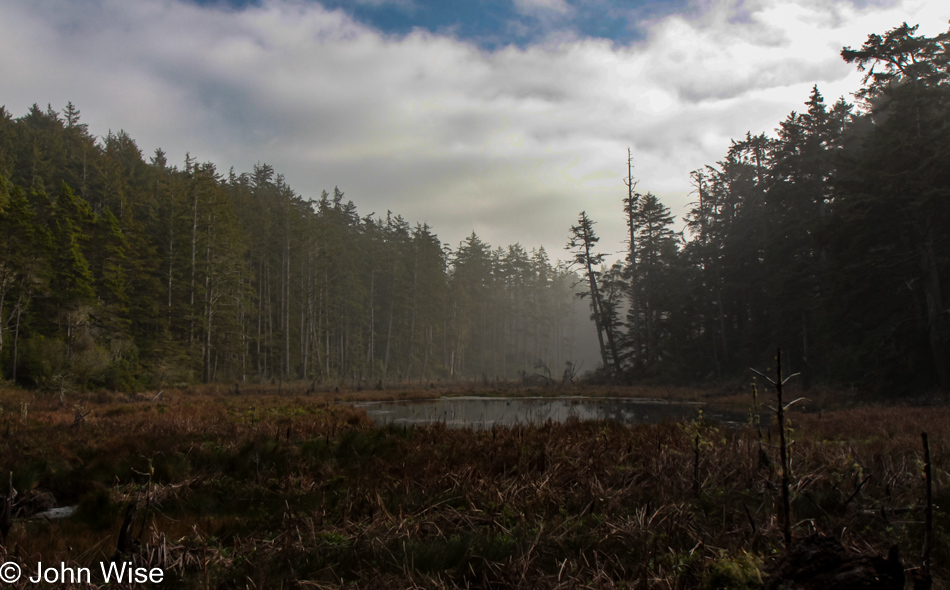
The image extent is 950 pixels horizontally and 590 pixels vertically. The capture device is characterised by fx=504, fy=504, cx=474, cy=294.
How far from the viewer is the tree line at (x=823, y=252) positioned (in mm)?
18469

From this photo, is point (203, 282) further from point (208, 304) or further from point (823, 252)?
point (823, 252)

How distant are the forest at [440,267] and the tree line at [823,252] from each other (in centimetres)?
11

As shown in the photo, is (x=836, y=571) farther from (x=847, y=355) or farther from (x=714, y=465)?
(x=847, y=355)

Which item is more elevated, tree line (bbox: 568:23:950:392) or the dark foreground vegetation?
tree line (bbox: 568:23:950:392)

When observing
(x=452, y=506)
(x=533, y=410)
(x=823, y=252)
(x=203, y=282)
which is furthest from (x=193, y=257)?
(x=823, y=252)

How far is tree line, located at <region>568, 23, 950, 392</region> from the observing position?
60.6ft

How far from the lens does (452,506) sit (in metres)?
5.12

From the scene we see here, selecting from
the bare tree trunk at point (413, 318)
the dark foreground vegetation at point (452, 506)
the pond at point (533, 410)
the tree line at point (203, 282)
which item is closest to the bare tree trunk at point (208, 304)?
the tree line at point (203, 282)

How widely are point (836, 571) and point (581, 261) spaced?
129ft

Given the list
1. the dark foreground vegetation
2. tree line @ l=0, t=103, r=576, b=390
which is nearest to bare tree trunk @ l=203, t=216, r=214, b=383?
tree line @ l=0, t=103, r=576, b=390

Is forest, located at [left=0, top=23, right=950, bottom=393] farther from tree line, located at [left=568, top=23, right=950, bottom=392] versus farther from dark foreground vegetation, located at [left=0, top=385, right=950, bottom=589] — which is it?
dark foreground vegetation, located at [left=0, top=385, right=950, bottom=589]

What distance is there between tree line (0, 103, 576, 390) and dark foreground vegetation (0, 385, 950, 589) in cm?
1496

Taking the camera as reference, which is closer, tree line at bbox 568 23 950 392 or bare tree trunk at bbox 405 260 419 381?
tree line at bbox 568 23 950 392

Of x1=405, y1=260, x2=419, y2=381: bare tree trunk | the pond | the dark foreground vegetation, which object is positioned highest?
x1=405, y1=260, x2=419, y2=381: bare tree trunk
